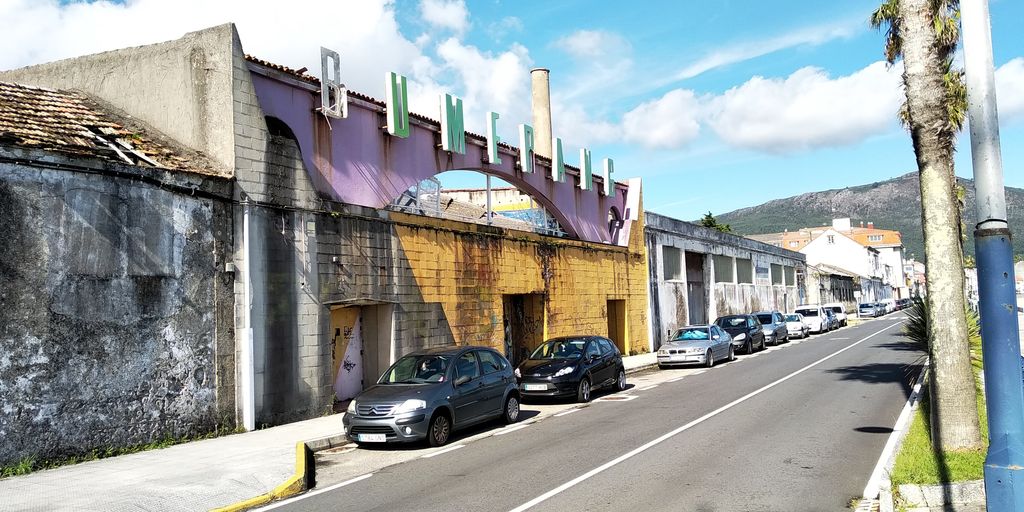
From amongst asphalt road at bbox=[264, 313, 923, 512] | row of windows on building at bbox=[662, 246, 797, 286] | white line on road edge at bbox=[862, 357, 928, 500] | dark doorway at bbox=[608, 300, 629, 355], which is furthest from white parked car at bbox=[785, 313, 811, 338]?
white line on road edge at bbox=[862, 357, 928, 500]

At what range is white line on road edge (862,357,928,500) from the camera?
8188 millimetres

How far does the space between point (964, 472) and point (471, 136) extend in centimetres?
1574

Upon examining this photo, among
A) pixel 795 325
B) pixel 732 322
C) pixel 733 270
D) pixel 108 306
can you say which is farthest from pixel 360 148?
pixel 733 270

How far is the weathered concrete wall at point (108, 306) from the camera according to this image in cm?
1071

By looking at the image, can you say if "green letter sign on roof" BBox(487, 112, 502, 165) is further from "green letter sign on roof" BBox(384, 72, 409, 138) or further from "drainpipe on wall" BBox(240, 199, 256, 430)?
"drainpipe on wall" BBox(240, 199, 256, 430)

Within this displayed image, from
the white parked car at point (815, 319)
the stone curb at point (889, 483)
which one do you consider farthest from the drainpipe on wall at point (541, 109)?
the white parked car at point (815, 319)

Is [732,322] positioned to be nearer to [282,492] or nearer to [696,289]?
[696,289]

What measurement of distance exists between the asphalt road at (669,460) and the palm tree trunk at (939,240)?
1.22 m

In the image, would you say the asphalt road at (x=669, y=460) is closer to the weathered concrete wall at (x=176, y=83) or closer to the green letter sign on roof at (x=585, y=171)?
the weathered concrete wall at (x=176, y=83)

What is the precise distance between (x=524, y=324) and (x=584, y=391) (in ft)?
24.6

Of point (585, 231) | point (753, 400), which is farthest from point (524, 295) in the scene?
point (753, 400)

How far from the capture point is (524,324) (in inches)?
969

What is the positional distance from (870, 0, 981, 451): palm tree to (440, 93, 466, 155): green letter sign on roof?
1205cm

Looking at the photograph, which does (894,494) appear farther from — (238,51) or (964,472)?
(238,51)
